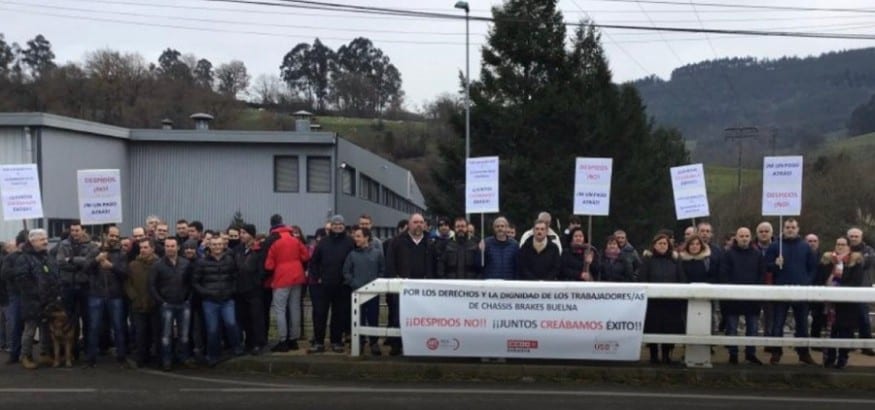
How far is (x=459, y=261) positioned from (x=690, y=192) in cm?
385

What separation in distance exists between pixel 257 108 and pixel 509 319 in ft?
283

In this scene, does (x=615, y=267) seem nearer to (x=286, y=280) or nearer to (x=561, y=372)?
(x=561, y=372)

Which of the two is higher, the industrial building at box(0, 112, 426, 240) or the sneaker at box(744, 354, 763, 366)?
the industrial building at box(0, 112, 426, 240)

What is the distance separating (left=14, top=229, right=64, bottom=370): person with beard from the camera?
1213 centimetres

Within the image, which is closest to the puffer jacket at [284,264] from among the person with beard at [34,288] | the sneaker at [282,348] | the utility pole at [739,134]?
the sneaker at [282,348]

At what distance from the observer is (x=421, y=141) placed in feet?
314

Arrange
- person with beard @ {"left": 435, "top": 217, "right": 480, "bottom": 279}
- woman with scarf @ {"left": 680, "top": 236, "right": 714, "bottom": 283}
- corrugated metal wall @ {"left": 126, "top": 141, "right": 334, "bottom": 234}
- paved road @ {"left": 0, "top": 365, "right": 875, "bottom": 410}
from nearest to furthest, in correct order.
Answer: paved road @ {"left": 0, "top": 365, "right": 875, "bottom": 410}
woman with scarf @ {"left": 680, "top": 236, "right": 714, "bottom": 283}
person with beard @ {"left": 435, "top": 217, "right": 480, "bottom": 279}
corrugated metal wall @ {"left": 126, "top": 141, "right": 334, "bottom": 234}

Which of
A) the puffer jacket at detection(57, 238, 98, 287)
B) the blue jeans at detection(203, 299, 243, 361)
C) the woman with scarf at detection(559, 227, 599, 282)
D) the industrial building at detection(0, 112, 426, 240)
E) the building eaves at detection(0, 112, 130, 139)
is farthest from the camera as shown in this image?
the industrial building at detection(0, 112, 426, 240)

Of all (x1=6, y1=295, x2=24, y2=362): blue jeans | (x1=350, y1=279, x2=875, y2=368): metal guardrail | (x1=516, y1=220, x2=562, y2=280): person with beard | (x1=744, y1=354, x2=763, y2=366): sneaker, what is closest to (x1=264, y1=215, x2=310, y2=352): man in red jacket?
(x1=350, y1=279, x2=875, y2=368): metal guardrail

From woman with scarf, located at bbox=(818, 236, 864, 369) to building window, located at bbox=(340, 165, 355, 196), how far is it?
29.5 meters

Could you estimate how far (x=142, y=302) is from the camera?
1209 centimetres

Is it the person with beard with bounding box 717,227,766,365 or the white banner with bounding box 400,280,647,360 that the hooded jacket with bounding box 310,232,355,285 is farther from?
the person with beard with bounding box 717,227,766,365

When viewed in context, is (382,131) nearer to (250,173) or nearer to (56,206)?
(250,173)

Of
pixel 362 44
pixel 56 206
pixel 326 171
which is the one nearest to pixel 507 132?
pixel 326 171
